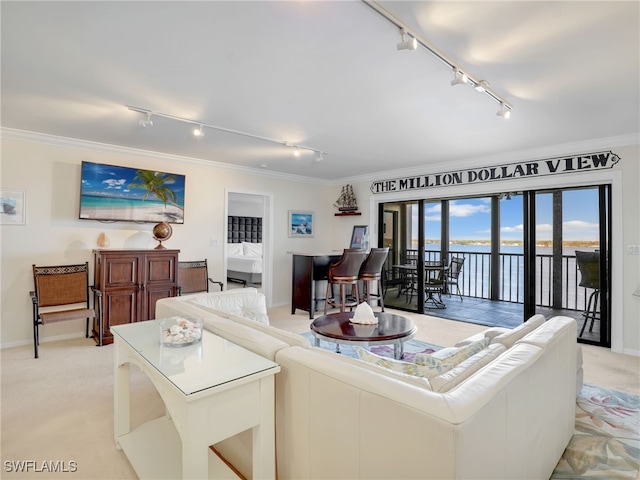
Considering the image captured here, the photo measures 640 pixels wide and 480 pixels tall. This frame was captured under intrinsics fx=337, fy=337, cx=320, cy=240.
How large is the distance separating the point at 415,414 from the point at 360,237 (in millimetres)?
5349

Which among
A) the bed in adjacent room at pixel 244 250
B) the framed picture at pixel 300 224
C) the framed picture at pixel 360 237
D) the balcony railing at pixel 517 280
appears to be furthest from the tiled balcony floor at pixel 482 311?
the bed in adjacent room at pixel 244 250

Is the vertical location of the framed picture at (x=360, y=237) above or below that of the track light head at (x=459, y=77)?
below

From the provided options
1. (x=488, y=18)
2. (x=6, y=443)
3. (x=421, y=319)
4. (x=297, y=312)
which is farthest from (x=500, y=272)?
(x=6, y=443)

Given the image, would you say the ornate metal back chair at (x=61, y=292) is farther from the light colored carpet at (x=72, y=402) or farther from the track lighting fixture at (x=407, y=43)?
the track lighting fixture at (x=407, y=43)

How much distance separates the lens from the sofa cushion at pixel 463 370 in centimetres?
121

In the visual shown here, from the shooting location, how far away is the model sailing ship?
6.48 meters

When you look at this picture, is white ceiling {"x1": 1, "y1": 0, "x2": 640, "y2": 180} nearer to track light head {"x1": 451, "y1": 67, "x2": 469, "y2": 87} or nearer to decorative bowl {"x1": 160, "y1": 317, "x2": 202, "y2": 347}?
track light head {"x1": 451, "y1": 67, "x2": 469, "y2": 87}

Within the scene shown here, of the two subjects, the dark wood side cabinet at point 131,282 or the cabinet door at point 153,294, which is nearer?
the dark wood side cabinet at point 131,282

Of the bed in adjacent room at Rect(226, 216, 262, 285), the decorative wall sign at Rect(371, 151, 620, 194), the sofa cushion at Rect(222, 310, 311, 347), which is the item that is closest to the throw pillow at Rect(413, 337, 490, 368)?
the sofa cushion at Rect(222, 310, 311, 347)

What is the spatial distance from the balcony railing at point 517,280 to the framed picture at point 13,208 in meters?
6.49

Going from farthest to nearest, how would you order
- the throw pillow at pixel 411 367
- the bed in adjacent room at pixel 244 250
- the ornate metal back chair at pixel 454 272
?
the ornate metal back chair at pixel 454 272 → the bed in adjacent room at pixel 244 250 → the throw pillow at pixel 411 367

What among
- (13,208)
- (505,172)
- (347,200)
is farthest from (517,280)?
(13,208)

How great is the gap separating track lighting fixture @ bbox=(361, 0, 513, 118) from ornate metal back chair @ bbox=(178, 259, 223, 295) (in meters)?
4.07

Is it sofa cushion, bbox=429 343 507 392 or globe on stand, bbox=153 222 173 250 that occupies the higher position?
globe on stand, bbox=153 222 173 250
